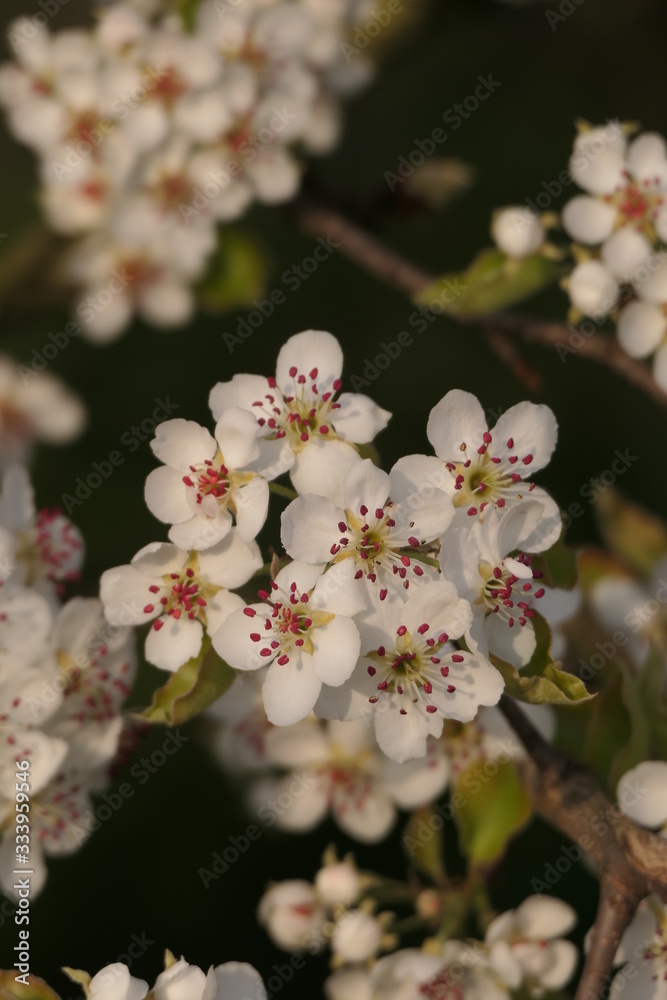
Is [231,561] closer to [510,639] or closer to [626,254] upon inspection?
[510,639]

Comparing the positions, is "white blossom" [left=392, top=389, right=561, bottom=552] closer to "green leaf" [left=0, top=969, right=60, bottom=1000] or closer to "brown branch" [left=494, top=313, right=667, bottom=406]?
"brown branch" [left=494, top=313, right=667, bottom=406]

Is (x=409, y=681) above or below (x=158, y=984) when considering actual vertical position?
above

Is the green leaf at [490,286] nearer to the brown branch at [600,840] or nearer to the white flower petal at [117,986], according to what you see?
the brown branch at [600,840]

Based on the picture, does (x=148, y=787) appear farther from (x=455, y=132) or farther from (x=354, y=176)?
(x=455, y=132)

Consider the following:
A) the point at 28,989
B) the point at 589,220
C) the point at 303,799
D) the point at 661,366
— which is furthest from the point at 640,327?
the point at 28,989

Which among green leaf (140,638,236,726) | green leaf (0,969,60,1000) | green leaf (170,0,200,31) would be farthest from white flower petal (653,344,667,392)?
green leaf (0,969,60,1000)

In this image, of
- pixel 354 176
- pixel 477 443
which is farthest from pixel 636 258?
pixel 354 176

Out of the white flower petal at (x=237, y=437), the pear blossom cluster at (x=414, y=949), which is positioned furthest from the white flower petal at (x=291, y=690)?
the pear blossom cluster at (x=414, y=949)
